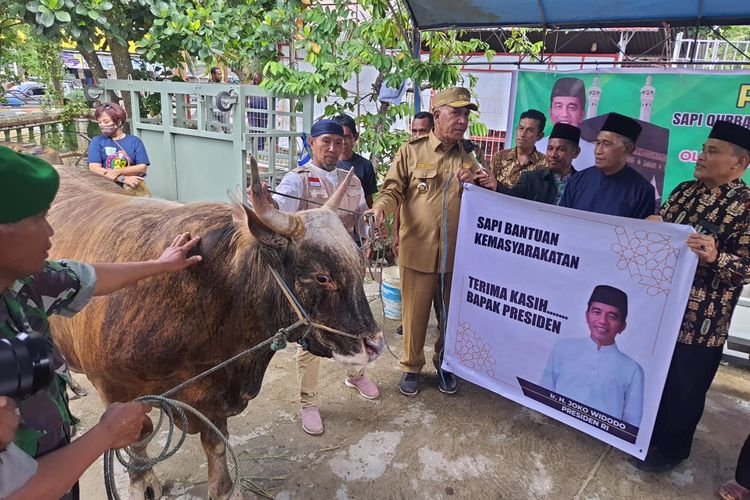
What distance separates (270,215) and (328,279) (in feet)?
1.21

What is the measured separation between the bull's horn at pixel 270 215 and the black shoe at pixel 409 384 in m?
2.25

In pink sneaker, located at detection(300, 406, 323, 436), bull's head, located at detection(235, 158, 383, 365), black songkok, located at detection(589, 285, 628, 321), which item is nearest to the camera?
bull's head, located at detection(235, 158, 383, 365)

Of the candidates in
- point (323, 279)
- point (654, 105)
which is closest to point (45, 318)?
point (323, 279)

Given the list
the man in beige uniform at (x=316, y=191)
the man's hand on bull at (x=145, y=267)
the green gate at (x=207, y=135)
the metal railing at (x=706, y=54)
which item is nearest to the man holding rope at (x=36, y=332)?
the man's hand on bull at (x=145, y=267)

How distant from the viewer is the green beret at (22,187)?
1.10 m

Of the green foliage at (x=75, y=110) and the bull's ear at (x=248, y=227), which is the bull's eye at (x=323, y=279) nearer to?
the bull's ear at (x=248, y=227)

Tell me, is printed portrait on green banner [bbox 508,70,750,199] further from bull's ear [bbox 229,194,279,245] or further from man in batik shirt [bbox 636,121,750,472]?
bull's ear [bbox 229,194,279,245]

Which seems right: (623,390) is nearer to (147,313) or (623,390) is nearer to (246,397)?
(246,397)

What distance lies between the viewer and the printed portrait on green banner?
4.54 meters

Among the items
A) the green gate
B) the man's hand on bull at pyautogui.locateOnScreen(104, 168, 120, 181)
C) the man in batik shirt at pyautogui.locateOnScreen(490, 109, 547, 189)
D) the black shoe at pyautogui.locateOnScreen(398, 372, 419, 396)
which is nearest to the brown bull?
the black shoe at pyautogui.locateOnScreen(398, 372, 419, 396)

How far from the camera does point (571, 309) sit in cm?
318

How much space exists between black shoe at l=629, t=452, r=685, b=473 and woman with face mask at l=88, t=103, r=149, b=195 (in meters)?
4.97

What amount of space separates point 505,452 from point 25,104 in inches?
1275

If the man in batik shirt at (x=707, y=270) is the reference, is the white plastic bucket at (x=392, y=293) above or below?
below
